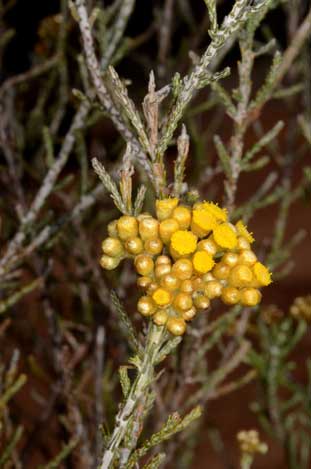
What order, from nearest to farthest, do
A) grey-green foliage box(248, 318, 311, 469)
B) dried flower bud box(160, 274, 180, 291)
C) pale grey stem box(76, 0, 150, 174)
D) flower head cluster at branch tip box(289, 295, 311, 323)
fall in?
dried flower bud box(160, 274, 180, 291) → pale grey stem box(76, 0, 150, 174) → grey-green foliage box(248, 318, 311, 469) → flower head cluster at branch tip box(289, 295, 311, 323)

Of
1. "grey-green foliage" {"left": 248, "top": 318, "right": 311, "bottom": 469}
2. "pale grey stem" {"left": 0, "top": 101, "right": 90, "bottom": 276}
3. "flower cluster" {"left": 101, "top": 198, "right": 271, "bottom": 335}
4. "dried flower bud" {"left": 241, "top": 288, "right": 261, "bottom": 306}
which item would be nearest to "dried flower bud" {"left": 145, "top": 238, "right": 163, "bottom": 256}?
"flower cluster" {"left": 101, "top": 198, "right": 271, "bottom": 335}

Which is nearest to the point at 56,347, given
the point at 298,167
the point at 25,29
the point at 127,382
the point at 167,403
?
the point at 167,403

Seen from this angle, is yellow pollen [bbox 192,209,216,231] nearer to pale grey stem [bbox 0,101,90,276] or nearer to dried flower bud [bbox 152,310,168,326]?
dried flower bud [bbox 152,310,168,326]

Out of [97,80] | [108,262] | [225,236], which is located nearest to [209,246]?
[225,236]

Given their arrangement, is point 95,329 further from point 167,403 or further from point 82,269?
point 167,403

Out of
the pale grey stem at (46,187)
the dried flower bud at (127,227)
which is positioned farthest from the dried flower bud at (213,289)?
the pale grey stem at (46,187)

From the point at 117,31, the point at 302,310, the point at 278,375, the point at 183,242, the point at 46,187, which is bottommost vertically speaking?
the point at 278,375

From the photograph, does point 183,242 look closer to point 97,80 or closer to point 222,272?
point 222,272
